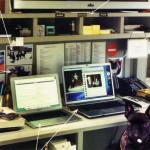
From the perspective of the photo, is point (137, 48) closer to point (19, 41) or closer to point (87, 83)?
point (87, 83)

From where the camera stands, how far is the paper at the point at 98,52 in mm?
2807

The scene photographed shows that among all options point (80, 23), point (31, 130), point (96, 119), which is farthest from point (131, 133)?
point (80, 23)

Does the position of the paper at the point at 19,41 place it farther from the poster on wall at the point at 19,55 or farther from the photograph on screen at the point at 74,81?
the photograph on screen at the point at 74,81

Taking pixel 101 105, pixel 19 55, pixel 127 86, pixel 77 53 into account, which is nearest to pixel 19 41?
pixel 19 55

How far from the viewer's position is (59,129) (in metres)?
2.10

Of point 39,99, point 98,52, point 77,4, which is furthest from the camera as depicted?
point 98,52

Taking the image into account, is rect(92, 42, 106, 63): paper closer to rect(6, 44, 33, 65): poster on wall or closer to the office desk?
rect(6, 44, 33, 65): poster on wall

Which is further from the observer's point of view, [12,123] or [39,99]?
[39,99]

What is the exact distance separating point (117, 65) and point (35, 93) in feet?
2.78

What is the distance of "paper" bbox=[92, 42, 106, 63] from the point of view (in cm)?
281

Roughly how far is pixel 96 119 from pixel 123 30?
76cm

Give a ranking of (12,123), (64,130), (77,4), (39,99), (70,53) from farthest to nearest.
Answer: (70,53) < (77,4) < (39,99) < (64,130) < (12,123)

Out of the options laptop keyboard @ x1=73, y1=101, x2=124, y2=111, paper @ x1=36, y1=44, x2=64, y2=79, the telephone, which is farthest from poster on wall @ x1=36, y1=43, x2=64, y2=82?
the telephone

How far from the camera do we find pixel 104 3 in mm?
2574
